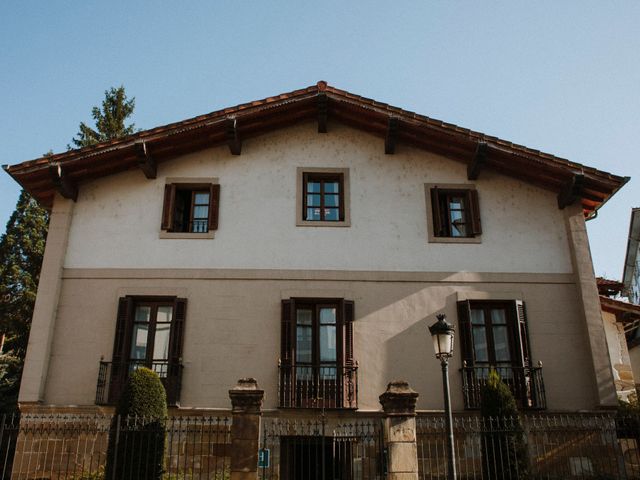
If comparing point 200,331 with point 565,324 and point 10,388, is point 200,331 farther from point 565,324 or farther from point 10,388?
point 10,388

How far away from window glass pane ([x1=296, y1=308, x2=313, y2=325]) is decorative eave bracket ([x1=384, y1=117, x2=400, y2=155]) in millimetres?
4586

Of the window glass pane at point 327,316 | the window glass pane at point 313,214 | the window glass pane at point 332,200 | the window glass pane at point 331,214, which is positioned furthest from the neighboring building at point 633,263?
the window glass pane at point 327,316

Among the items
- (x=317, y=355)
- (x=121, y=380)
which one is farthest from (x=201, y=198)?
(x=317, y=355)

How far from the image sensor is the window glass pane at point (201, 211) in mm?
15516

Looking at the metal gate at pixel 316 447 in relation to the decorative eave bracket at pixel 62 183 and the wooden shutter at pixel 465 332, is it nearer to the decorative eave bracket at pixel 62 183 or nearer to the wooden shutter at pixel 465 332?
the wooden shutter at pixel 465 332

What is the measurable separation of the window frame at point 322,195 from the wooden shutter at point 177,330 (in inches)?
131

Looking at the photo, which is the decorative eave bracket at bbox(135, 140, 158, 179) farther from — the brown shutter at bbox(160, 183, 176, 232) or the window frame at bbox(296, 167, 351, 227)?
the window frame at bbox(296, 167, 351, 227)

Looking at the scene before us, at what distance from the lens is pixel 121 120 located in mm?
29156

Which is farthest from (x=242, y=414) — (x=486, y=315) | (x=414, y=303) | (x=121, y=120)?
(x=121, y=120)

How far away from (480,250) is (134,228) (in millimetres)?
8282

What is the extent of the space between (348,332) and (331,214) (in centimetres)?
Result: 306

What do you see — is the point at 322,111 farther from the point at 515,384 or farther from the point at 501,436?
the point at 501,436

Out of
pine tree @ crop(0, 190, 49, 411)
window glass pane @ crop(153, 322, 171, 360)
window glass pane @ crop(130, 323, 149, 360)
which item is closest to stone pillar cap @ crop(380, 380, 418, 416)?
window glass pane @ crop(153, 322, 171, 360)

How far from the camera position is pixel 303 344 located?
46.5ft
